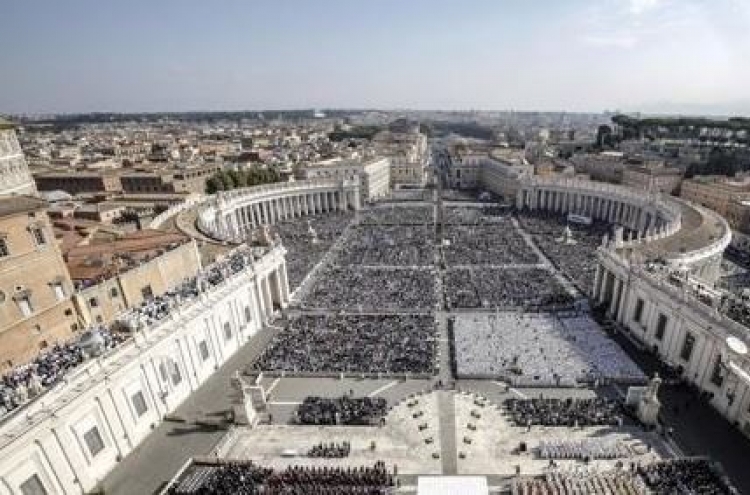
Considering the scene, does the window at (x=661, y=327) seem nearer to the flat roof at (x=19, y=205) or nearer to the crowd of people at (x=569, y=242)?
the crowd of people at (x=569, y=242)

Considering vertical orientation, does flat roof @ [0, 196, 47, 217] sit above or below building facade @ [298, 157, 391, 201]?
above

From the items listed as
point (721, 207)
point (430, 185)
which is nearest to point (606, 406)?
point (721, 207)

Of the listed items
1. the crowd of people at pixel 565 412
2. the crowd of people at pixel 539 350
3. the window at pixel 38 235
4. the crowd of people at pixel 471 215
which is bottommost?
the crowd of people at pixel 471 215

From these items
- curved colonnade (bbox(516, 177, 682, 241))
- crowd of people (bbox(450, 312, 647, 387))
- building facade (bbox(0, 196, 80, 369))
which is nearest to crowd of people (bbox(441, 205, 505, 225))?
curved colonnade (bbox(516, 177, 682, 241))

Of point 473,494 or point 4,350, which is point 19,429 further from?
point 473,494

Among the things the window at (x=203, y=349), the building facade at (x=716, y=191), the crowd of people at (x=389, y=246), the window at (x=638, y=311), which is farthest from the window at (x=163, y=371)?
the building facade at (x=716, y=191)

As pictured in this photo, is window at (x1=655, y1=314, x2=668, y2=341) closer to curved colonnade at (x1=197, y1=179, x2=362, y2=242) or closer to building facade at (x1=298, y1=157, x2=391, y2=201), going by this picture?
curved colonnade at (x1=197, y1=179, x2=362, y2=242)

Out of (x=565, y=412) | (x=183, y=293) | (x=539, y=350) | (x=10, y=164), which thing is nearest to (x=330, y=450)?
(x=565, y=412)
